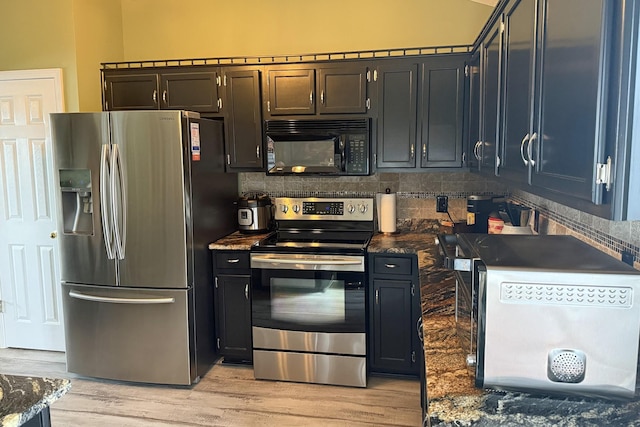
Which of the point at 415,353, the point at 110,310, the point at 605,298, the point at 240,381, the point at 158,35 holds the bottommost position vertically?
the point at 240,381

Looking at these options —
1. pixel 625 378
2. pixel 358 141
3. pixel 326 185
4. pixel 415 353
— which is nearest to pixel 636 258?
pixel 625 378

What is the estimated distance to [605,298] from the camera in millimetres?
1120

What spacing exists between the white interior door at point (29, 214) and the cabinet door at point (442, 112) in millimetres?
2645

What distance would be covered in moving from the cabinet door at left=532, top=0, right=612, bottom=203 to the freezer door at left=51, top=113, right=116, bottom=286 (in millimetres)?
2591

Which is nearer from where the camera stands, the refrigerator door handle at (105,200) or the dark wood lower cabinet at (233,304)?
the refrigerator door handle at (105,200)

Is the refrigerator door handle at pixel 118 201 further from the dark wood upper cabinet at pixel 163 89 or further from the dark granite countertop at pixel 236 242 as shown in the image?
the dark wood upper cabinet at pixel 163 89

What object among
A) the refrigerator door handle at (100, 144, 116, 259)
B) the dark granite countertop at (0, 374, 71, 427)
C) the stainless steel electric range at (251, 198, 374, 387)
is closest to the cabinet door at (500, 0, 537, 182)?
the stainless steel electric range at (251, 198, 374, 387)

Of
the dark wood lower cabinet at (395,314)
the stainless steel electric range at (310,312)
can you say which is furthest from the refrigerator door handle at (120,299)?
the dark wood lower cabinet at (395,314)

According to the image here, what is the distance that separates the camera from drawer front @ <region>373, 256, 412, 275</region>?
124 inches

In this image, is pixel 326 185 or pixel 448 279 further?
pixel 326 185

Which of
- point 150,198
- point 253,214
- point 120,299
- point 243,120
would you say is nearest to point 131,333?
point 120,299

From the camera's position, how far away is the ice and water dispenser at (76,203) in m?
3.14

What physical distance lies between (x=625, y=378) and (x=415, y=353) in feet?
6.87

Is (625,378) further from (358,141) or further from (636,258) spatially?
(358,141)
